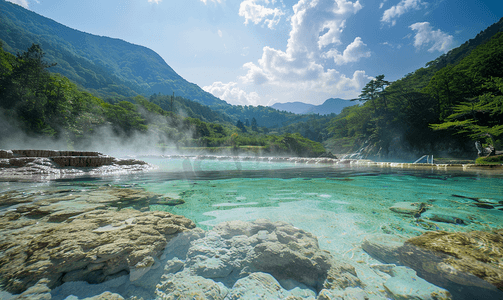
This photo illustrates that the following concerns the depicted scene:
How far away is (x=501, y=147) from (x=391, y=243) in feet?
82.4

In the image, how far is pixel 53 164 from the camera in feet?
23.9

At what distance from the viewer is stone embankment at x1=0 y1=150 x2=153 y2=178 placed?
A: 21.3ft

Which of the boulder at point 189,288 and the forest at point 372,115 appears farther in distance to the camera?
the forest at point 372,115

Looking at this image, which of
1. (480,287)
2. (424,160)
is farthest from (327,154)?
(480,287)

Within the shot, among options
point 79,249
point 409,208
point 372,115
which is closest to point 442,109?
point 372,115

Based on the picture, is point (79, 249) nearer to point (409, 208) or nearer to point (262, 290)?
point (262, 290)

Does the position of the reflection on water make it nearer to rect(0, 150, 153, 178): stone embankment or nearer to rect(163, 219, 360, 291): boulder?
rect(163, 219, 360, 291): boulder

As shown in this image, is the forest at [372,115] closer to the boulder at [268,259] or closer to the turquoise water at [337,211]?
the turquoise water at [337,211]

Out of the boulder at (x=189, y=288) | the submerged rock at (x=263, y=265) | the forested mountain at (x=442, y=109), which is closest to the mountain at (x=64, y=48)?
the submerged rock at (x=263, y=265)

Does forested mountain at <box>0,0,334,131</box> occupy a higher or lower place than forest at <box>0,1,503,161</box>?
higher

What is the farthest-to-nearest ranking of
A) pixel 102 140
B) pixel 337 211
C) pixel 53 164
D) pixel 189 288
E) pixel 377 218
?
pixel 102 140 < pixel 53 164 < pixel 337 211 < pixel 377 218 < pixel 189 288

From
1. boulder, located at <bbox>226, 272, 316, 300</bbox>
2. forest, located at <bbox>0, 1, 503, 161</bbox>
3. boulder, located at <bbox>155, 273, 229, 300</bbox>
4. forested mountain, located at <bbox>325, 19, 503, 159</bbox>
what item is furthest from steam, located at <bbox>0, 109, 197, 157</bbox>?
forested mountain, located at <bbox>325, 19, 503, 159</bbox>

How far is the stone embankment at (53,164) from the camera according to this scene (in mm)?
6500

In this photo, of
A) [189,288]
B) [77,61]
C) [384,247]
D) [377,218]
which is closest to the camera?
[189,288]
